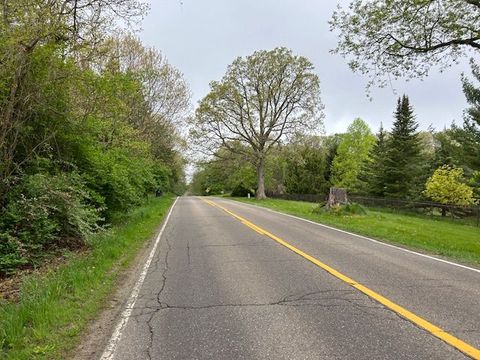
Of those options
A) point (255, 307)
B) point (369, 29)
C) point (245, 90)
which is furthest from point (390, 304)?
point (245, 90)

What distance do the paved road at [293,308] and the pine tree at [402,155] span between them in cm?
3116

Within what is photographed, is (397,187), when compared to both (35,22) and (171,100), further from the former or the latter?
(35,22)

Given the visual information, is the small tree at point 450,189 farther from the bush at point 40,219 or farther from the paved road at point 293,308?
the bush at point 40,219

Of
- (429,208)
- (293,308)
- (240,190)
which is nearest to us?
(293,308)

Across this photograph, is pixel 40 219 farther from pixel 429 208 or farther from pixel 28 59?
pixel 429 208

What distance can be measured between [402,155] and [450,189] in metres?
7.49

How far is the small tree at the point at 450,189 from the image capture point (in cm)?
3256

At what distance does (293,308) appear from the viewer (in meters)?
5.65

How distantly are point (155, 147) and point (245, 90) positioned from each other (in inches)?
543

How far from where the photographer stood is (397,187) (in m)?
39.4

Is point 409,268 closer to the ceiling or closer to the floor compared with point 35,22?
closer to the floor

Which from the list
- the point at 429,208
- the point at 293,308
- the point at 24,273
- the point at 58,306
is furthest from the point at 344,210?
the point at 58,306

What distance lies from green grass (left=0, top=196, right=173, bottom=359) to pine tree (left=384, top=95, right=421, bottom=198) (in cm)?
3392

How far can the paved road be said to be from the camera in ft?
14.3
